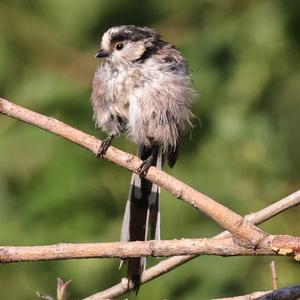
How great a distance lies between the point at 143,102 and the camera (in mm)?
4820

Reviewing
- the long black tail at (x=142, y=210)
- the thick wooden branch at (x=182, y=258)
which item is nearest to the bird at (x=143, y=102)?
the long black tail at (x=142, y=210)

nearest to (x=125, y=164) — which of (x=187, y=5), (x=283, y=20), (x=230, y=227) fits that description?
(x=230, y=227)

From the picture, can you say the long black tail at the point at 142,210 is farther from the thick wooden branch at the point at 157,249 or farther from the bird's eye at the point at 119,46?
the thick wooden branch at the point at 157,249

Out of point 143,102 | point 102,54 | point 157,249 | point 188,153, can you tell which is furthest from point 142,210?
point 157,249

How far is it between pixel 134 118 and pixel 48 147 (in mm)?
861

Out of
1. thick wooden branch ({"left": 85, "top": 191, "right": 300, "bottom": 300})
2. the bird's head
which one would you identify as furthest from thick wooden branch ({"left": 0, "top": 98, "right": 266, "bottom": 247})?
the bird's head

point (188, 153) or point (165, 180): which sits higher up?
point (188, 153)

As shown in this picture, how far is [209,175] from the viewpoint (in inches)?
220

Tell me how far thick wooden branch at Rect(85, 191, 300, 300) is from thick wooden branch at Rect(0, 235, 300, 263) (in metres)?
0.23

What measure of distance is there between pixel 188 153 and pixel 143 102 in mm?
1050

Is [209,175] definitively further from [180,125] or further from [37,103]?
[37,103]

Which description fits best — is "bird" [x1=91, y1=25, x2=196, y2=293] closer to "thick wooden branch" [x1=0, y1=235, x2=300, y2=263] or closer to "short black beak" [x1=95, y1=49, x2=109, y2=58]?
"short black beak" [x1=95, y1=49, x2=109, y2=58]

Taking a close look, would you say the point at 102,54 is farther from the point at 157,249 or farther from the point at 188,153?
the point at 157,249

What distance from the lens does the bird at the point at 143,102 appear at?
190 inches
